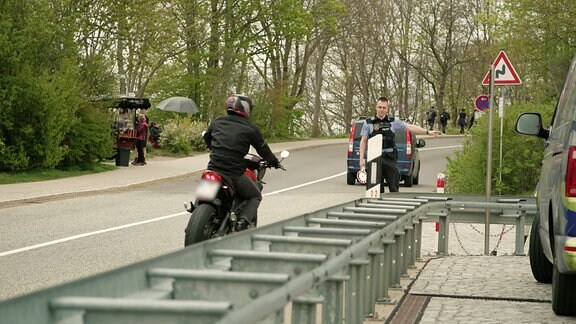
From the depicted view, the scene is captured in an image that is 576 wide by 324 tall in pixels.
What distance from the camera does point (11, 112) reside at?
30078 mm

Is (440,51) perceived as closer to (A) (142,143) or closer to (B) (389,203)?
(A) (142,143)

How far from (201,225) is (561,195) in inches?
146

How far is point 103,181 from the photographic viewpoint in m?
29.4

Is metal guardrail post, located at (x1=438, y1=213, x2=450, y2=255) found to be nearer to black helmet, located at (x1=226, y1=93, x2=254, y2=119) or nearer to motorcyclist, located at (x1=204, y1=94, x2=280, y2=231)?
motorcyclist, located at (x1=204, y1=94, x2=280, y2=231)

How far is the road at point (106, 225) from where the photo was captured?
487 inches

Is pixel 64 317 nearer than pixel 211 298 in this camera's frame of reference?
→ Yes

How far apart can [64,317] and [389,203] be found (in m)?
7.36

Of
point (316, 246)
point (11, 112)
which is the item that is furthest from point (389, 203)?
point (11, 112)

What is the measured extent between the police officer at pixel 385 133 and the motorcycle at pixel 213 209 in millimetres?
4183

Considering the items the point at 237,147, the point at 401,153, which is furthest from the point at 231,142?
the point at 401,153

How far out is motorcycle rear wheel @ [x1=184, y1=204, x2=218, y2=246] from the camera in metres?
10.1

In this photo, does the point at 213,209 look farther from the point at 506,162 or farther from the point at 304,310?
the point at 506,162

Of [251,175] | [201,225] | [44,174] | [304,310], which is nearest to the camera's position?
[304,310]

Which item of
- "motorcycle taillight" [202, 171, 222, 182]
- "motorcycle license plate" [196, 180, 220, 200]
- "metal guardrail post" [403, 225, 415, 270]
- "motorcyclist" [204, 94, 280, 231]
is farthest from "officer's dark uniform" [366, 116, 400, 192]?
"motorcycle license plate" [196, 180, 220, 200]
